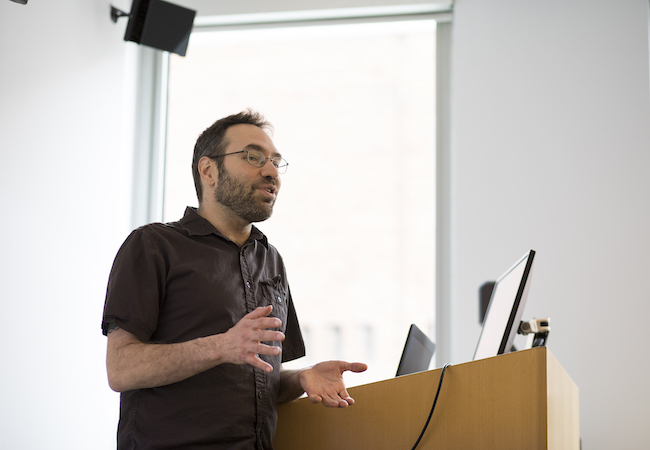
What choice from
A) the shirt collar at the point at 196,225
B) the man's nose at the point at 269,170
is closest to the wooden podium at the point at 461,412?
the shirt collar at the point at 196,225

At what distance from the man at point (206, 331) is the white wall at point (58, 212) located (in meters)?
0.99

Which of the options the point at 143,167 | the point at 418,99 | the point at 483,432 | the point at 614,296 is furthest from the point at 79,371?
the point at 614,296

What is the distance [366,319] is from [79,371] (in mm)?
1505

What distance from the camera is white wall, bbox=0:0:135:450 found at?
86.1 inches

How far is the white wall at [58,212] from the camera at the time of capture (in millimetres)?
2188

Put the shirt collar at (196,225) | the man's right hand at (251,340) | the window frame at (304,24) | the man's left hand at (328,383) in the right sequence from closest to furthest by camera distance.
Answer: the man's right hand at (251,340)
the man's left hand at (328,383)
the shirt collar at (196,225)
the window frame at (304,24)

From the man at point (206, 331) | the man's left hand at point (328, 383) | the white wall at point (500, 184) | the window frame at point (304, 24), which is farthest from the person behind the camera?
the window frame at point (304, 24)

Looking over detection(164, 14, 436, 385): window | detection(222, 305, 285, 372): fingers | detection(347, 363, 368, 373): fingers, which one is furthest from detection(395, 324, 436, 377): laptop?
detection(164, 14, 436, 385): window

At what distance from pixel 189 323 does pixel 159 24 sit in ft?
6.25

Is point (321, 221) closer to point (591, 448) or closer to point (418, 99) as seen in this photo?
point (418, 99)

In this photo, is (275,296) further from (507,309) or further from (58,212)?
(58,212)

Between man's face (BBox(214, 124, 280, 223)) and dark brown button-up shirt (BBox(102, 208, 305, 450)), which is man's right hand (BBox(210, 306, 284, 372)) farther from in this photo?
man's face (BBox(214, 124, 280, 223))

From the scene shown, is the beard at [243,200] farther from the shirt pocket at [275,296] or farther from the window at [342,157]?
the window at [342,157]

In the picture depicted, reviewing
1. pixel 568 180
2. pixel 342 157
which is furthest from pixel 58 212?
pixel 568 180
